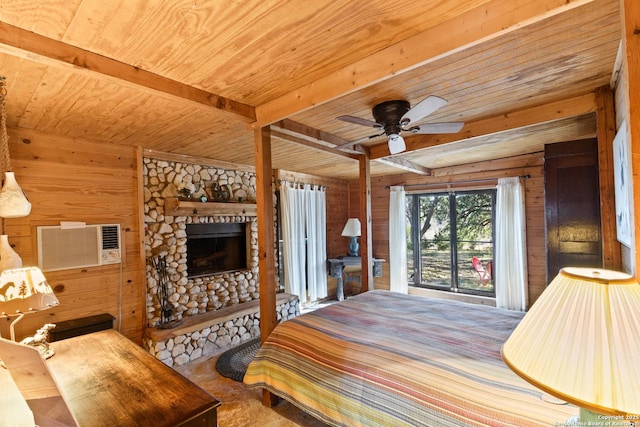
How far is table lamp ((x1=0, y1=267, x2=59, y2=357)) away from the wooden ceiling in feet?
3.26

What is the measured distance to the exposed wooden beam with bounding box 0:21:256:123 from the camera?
1.33 meters

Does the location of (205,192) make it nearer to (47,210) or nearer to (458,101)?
(47,210)

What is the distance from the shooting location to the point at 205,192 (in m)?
3.91

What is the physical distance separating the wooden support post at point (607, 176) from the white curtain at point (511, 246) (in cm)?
233

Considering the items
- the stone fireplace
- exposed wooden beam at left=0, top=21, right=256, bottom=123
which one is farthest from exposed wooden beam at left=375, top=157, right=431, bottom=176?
exposed wooden beam at left=0, top=21, right=256, bottom=123

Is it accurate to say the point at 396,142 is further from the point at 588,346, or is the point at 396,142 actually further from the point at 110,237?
the point at 110,237

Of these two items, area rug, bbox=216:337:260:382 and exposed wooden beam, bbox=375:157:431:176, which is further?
exposed wooden beam, bbox=375:157:431:176

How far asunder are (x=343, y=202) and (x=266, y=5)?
5139 mm

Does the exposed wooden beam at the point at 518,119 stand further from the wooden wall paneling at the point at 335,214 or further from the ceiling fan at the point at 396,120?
the wooden wall paneling at the point at 335,214

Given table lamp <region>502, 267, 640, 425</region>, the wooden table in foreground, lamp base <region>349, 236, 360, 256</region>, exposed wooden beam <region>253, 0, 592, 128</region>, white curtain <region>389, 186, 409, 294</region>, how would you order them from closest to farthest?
table lamp <region>502, 267, 640, 425</region>
the wooden table in foreground
exposed wooden beam <region>253, 0, 592, 128</region>
white curtain <region>389, 186, 409, 294</region>
lamp base <region>349, 236, 360, 256</region>

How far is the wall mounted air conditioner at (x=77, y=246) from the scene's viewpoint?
2.71m

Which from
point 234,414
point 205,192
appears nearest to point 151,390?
point 234,414

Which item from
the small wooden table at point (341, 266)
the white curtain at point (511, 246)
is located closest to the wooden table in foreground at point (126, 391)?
the small wooden table at point (341, 266)

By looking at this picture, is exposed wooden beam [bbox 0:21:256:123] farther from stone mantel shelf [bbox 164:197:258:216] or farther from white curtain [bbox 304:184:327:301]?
white curtain [bbox 304:184:327:301]
